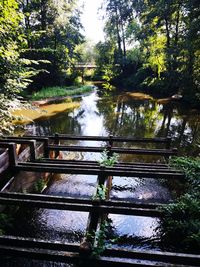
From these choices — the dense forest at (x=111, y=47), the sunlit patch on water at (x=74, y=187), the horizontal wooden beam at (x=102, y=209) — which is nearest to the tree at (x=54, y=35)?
the dense forest at (x=111, y=47)

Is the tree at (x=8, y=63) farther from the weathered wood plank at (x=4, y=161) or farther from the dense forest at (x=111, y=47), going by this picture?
the weathered wood plank at (x=4, y=161)

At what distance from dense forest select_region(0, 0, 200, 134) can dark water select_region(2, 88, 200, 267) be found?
83.5 inches

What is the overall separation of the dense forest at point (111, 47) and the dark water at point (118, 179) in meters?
2.12

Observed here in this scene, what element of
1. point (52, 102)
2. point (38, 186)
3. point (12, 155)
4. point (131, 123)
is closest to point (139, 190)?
point (38, 186)

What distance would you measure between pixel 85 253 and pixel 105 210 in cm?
92

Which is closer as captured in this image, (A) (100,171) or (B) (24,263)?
(B) (24,263)

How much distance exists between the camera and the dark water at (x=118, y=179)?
4160mm

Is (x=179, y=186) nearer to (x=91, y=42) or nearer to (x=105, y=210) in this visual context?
(x=105, y=210)

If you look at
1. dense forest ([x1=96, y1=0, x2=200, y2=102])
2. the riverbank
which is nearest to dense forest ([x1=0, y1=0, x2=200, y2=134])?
dense forest ([x1=96, y1=0, x2=200, y2=102])

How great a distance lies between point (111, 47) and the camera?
118ft

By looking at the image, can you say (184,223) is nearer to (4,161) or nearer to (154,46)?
(4,161)

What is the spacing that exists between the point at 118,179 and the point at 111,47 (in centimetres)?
3273

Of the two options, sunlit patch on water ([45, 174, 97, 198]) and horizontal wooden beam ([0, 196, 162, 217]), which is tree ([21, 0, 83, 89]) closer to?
sunlit patch on water ([45, 174, 97, 198])

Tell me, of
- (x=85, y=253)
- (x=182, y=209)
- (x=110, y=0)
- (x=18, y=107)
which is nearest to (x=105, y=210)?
(x=85, y=253)
